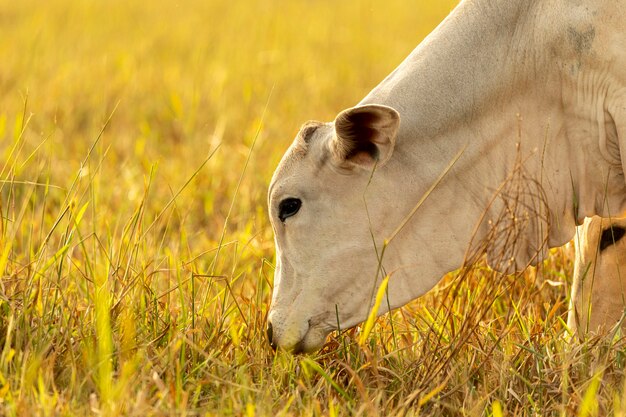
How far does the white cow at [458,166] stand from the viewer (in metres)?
3.63

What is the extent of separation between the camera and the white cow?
3631 mm

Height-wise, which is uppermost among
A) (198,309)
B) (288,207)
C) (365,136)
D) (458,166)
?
(365,136)

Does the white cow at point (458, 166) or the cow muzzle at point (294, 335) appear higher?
the white cow at point (458, 166)

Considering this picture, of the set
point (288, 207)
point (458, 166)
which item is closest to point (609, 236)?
point (458, 166)

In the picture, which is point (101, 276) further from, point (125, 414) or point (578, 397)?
point (578, 397)

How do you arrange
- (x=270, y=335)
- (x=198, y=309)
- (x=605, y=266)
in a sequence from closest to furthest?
(x=270, y=335) < (x=198, y=309) < (x=605, y=266)

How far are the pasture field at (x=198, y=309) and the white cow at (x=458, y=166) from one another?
0.13m

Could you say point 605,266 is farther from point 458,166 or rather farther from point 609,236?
point 458,166

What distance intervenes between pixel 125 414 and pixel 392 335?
1.14 metres

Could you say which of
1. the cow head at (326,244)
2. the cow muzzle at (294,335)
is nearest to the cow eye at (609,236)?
the cow head at (326,244)

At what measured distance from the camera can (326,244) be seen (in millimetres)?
3641

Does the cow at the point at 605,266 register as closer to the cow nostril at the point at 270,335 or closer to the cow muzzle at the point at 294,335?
the cow muzzle at the point at 294,335

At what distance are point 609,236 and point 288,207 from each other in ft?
4.34

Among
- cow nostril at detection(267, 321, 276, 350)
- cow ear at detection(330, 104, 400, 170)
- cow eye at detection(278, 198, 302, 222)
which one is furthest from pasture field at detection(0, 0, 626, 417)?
cow ear at detection(330, 104, 400, 170)
